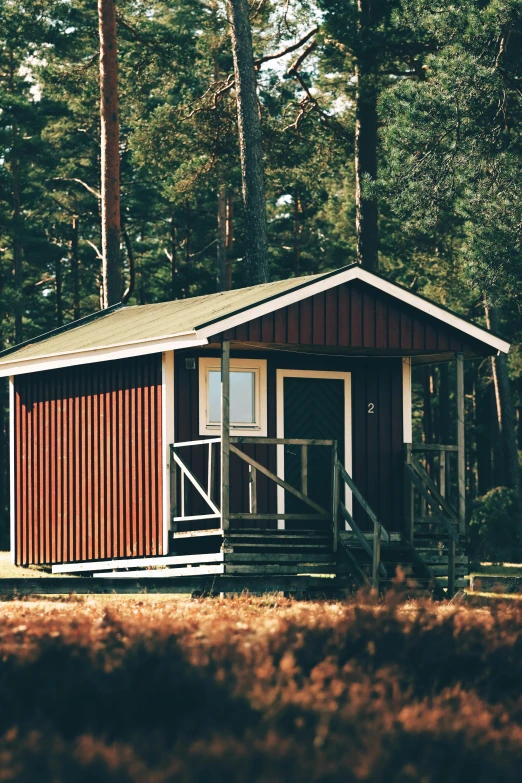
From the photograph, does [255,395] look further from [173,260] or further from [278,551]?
[173,260]

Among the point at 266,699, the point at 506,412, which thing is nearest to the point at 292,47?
the point at 506,412

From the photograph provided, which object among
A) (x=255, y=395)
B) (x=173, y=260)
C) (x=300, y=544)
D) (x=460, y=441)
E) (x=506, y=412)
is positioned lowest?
(x=300, y=544)

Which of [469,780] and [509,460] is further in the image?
[509,460]

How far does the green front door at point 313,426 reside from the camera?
1909cm

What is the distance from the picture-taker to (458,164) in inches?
1030

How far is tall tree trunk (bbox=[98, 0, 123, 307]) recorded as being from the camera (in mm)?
29609

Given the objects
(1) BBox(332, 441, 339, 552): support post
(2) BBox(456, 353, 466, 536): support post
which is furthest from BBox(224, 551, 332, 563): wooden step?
(2) BBox(456, 353, 466, 536): support post

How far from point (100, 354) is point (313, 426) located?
3.21 m

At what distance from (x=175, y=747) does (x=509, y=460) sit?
110 feet

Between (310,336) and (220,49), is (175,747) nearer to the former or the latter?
(310,336)

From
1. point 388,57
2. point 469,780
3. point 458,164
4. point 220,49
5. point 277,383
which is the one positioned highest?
point 220,49

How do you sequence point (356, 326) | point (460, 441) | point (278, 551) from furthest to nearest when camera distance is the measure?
point (460, 441)
point (356, 326)
point (278, 551)

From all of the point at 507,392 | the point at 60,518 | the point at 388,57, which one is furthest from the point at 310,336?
the point at 507,392

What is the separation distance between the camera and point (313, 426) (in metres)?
19.3
